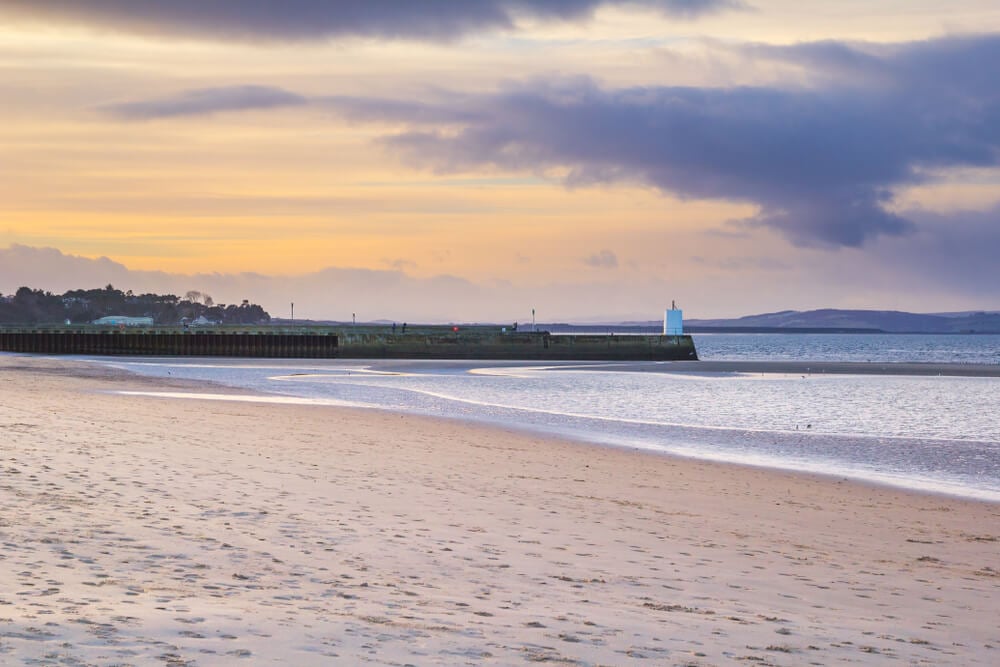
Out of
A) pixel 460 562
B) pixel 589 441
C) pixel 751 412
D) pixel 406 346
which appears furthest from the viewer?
pixel 406 346

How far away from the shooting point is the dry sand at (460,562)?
6.72 m

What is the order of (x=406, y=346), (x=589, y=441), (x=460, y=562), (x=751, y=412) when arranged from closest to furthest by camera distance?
(x=460, y=562)
(x=589, y=441)
(x=751, y=412)
(x=406, y=346)

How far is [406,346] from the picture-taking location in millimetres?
103438

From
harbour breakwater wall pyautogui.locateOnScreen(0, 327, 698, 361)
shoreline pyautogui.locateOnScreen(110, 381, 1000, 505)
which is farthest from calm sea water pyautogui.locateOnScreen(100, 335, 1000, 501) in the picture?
harbour breakwater wall pyautogui.locateOnScreen(0, 327, 698, 361)

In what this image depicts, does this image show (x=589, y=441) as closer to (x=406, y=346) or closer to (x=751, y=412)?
(x=751, y=412)

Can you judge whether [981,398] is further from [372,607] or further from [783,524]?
[372,607]

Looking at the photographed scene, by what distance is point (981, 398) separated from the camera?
46531mm

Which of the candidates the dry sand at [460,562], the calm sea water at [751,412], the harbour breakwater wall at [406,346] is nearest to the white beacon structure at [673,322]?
the harbour breakwater wall at [406,346]

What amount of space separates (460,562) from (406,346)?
309ft

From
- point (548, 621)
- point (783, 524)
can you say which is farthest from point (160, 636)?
point (783, 524)

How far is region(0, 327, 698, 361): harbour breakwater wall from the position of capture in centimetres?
10325

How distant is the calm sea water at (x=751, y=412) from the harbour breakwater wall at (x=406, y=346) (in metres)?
38.6

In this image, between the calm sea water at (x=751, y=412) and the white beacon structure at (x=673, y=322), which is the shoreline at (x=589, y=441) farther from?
the white beacon structure at (x=673, y=322)

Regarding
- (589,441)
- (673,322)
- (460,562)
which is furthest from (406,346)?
(460,562)
